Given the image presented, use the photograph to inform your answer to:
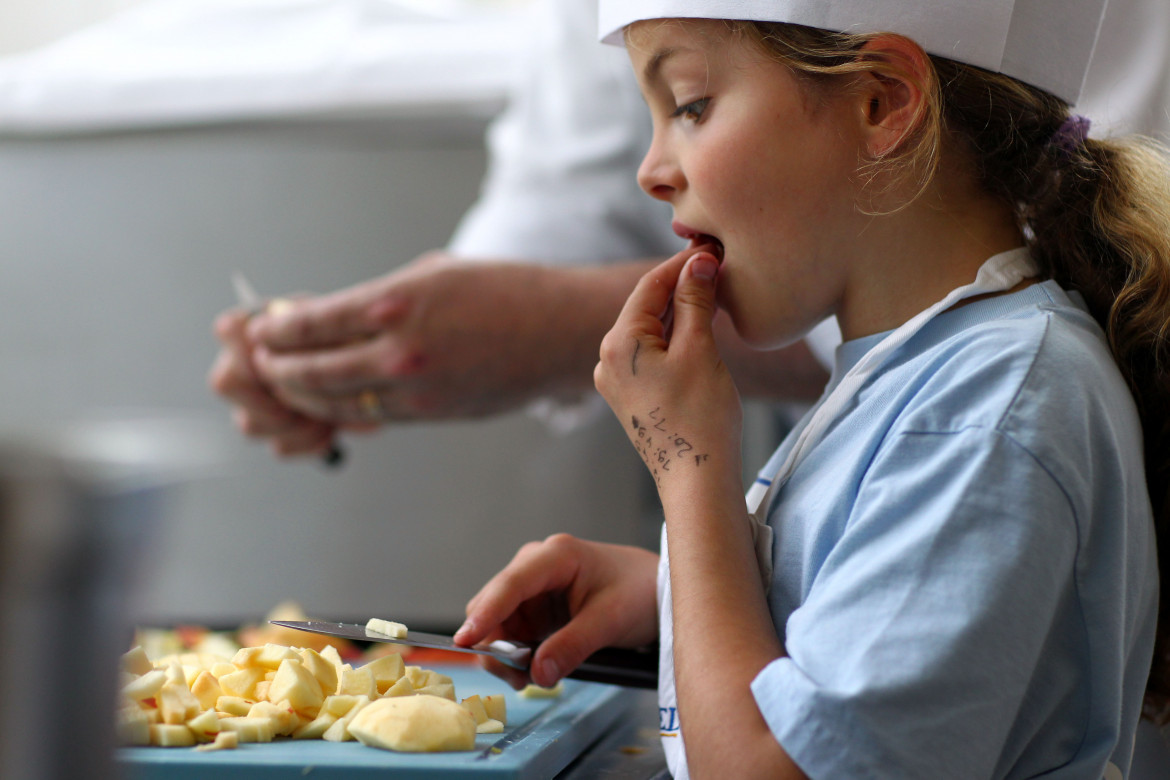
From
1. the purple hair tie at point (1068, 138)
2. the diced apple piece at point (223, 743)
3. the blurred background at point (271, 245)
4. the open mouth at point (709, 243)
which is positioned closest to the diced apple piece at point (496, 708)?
the diced apple piece at point (223, 743)

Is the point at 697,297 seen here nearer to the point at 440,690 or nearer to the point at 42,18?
the point at 440,690

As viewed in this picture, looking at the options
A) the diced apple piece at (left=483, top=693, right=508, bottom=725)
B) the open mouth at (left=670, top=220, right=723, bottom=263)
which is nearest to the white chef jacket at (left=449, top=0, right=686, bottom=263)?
the open mouth at (left=670, top=220, right=723, bottom=263)

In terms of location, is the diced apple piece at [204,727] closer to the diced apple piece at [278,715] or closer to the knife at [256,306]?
the diced apple piece at [278,715]

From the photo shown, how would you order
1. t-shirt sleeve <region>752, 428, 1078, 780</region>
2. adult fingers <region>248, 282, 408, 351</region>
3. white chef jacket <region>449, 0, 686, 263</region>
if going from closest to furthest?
t-shirt sleeve <region>752, 428, 1078, 780</region>
adult fingers <region>248, 282, 408, 351</region>
white chef jacket <region>449, 0, 686, 263</region>

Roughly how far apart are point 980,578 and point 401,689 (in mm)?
241

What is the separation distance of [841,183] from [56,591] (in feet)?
1.17

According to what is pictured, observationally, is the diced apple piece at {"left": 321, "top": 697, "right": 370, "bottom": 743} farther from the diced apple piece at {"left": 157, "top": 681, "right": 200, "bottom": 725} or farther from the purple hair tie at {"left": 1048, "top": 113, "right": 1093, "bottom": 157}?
the purple hair tie at {"left": 1048, "top": 113, "right": 1093, "bottom": 157}

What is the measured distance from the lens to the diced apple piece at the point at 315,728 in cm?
43

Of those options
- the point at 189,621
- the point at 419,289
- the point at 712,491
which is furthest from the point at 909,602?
the point at 189,621

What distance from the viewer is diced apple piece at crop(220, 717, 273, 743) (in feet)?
1.37

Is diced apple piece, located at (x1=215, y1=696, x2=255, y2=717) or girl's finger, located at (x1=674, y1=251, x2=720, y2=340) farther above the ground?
girl's finger, located at (x1=674, y1=251, x2=720, y2=340)

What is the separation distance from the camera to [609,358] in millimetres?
485

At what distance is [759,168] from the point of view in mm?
463

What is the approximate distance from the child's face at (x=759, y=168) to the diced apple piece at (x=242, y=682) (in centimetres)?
27
